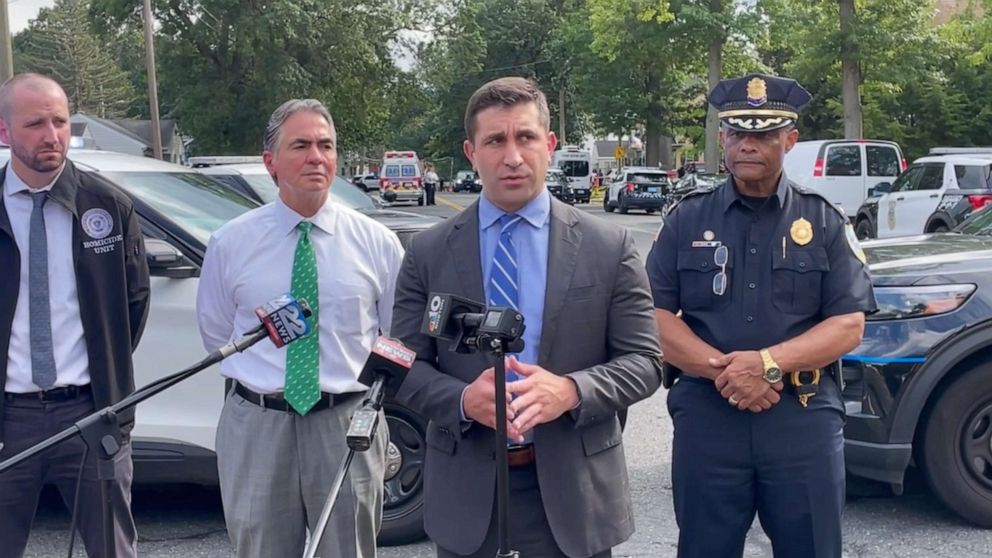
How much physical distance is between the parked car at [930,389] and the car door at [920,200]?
39.3ft

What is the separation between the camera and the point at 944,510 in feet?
17.0

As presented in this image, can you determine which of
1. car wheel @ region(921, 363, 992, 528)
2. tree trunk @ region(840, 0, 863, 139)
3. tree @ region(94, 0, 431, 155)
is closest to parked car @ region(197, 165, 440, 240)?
car wheel @ region(921, 363, 992, 528)

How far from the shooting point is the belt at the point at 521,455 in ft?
8.41

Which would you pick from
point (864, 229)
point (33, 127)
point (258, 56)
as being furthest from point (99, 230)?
point (258, 56)

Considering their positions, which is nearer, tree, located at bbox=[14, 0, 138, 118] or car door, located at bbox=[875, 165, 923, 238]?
car door, located at bbox=[875, 165, 923, 238]

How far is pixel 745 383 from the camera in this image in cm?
312

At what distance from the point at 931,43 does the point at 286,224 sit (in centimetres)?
2766

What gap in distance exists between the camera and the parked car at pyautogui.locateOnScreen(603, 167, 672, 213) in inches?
1331

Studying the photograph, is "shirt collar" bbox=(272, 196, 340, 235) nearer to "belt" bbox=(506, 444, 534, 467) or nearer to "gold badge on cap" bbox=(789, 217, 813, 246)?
"belt" bbox=(506, 444, 534, 467)

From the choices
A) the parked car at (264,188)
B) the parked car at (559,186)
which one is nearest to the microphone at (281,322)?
the parked car at (264,188)

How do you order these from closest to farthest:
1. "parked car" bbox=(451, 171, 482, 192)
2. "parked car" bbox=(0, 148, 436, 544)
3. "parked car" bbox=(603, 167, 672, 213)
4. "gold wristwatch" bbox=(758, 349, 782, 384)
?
1. "gold wristwatch" bbox=(758, 349, 782, 384)
2. "parked car" bbox=(0, 148, 436, 544)
3. "parked car" bbox=(603, 167, 672, 213)
4. "parked car" bbox=(451, 171, 482, 192)

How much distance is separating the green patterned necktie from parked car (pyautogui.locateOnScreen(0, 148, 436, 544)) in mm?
1413

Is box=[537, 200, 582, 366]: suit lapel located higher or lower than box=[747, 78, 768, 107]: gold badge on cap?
lower

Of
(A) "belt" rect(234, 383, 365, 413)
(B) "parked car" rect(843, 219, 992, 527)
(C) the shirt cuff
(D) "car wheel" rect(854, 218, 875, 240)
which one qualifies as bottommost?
(D) "car wheel" rect(854, 218, 875, 240)
